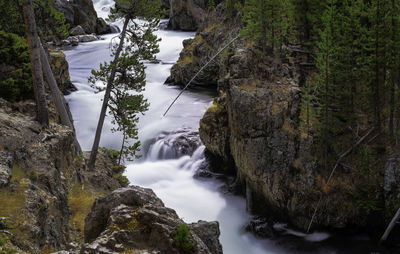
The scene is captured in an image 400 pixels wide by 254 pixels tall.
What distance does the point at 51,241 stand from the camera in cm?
894

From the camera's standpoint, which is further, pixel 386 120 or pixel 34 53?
pixel 386 120

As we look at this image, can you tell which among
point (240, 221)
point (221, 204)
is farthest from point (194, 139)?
point (240, 221)

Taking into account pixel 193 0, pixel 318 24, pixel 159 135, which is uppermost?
pixel 193 0

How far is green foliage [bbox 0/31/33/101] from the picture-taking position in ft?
43.7

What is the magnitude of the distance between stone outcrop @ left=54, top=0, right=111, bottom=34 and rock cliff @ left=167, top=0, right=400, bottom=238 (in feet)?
162

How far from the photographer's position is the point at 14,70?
1393 centimetres

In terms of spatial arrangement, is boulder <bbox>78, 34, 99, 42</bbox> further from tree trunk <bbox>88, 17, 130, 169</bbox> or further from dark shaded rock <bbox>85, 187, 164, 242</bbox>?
dark shaded rock <bbox>85, 187, 164, 242</bbox>

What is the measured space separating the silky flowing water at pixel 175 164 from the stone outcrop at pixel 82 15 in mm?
24376

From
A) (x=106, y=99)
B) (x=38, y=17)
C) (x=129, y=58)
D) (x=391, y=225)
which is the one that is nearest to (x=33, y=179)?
(x=106, y=99)

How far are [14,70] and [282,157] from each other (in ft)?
43.5

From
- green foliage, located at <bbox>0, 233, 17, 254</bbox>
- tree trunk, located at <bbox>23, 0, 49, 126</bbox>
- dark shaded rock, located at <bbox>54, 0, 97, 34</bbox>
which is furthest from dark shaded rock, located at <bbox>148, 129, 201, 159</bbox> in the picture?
dark shaded rock, located at <bbox>54, 0, 97, 34</bbox>

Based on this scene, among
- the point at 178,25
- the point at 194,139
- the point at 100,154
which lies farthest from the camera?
the point at 178,25

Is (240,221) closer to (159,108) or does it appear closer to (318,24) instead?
(318,24)

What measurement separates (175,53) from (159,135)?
26.3 meters
